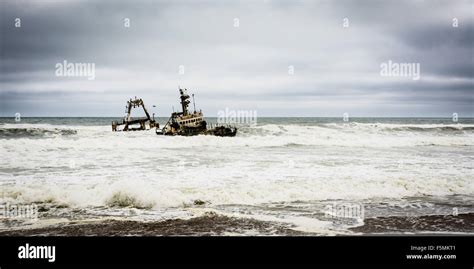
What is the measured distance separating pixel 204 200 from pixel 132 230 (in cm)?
228

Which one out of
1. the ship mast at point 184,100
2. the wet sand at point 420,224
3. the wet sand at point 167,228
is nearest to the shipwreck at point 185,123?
the ship mast at point 184,100

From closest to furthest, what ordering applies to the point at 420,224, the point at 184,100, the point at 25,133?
the point at 420,224 → the point at 25,133 → the point at 184,100

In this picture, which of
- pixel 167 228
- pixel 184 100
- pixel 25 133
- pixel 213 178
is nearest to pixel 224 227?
pixel 167 228

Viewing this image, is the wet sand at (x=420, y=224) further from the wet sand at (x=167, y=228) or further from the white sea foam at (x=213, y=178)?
the white sea foam at (x=213, y=178)

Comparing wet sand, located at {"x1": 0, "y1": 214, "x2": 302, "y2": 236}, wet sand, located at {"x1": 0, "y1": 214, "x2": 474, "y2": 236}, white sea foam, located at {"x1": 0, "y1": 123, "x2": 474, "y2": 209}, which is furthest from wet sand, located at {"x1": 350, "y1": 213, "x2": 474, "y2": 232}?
white sea foam, located at {"x1": 0, "y1": 123, "x2": 474, "y2": 209}

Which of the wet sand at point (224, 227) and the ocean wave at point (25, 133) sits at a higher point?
the ocean wave at point (25, 133)

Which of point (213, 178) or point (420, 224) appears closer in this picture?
point (420, 224)

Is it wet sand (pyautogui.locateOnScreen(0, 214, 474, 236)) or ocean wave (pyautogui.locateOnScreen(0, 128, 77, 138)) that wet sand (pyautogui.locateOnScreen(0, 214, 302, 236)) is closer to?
wet sand (pyautogui.locateOnScreen(0, 214, 474, 236))

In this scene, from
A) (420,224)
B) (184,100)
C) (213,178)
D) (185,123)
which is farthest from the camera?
(184,100)

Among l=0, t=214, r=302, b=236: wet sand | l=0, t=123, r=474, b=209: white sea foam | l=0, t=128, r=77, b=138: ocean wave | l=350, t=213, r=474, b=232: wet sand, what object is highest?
l=0, t=128, r=77, b=138: ocean wave

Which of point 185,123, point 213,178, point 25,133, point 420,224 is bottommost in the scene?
point 420,224

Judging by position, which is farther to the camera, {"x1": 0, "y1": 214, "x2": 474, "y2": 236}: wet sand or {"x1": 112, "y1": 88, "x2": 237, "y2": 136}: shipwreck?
{"x1": 112, "y1": 88, "x2": 237, "y2": 136}: shipwreck

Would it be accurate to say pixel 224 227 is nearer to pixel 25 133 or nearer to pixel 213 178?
pixel 213 178
